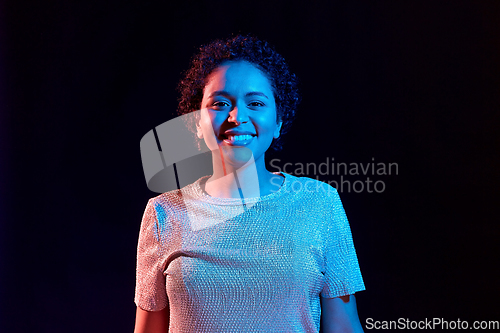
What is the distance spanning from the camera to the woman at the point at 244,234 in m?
0.96

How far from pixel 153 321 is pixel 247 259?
304 millimetres

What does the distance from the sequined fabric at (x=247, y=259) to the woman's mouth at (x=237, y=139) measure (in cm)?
16

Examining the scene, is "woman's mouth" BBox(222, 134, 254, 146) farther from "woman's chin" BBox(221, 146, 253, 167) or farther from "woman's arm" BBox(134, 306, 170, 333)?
"woman's arm" BBox(134, 306, 170, 333)

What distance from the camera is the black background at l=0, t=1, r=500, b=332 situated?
4.21ft

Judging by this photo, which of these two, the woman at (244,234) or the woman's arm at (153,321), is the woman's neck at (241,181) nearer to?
the woman at (244,234)

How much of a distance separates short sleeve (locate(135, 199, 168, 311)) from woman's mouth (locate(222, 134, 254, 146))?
28cm

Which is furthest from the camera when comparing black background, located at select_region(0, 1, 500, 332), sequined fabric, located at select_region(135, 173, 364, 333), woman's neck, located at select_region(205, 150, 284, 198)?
black background, located at select_region(0, 1, 500, 332)

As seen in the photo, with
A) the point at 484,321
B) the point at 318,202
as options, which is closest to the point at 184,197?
the point at 318,202

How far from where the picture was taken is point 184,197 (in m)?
1.12

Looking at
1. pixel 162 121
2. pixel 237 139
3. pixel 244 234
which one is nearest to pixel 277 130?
pixel 237 139

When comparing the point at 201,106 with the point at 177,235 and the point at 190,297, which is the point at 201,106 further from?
the point at 190,297

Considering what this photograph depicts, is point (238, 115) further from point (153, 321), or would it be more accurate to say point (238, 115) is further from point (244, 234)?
point (153, 321)

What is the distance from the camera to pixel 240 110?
98 cm

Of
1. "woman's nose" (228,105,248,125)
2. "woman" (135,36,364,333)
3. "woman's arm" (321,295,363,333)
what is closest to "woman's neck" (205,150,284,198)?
"woman" (135,36,364,333)
